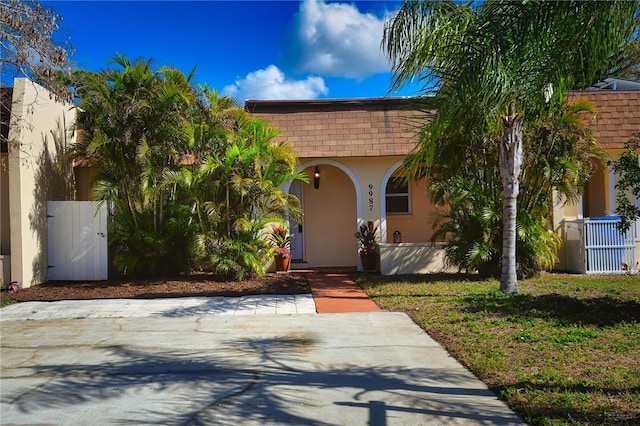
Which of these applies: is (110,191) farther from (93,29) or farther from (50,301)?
(93,29)

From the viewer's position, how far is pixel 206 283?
11258 millimetres

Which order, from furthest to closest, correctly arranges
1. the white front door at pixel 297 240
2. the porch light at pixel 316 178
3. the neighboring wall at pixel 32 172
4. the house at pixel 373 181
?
the white front door at pixel 297 240, the porch light at pixel 316 178, the house at pixel 373 181, the neighboring wall at pixel 32 172

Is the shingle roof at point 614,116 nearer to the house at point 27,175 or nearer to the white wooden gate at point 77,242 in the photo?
the white wooden gate at point 77,242

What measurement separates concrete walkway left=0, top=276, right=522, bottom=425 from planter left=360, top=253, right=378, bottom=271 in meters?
4.87

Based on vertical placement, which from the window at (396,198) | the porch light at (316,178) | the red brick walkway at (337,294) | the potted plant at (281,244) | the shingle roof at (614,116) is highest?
the shingle roof at (614,116)

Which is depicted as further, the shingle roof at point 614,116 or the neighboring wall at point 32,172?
the shingle roof at point 614,116

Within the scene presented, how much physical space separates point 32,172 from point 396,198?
30.2 feet

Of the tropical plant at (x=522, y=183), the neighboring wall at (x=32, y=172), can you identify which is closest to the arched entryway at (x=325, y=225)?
the tropical plant at (x=522, y=183)

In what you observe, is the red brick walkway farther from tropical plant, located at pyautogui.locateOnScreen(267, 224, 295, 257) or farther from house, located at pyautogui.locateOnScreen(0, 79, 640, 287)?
house, located at pyautogui.locateOnScreen(0, 79, 640, 287)

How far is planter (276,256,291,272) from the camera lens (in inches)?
520

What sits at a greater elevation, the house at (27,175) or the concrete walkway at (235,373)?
the house at (27,175)

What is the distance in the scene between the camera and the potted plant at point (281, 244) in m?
13.0

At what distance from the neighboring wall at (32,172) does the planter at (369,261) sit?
735 cm

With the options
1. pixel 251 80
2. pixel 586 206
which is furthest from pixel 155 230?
pixel 586 206
